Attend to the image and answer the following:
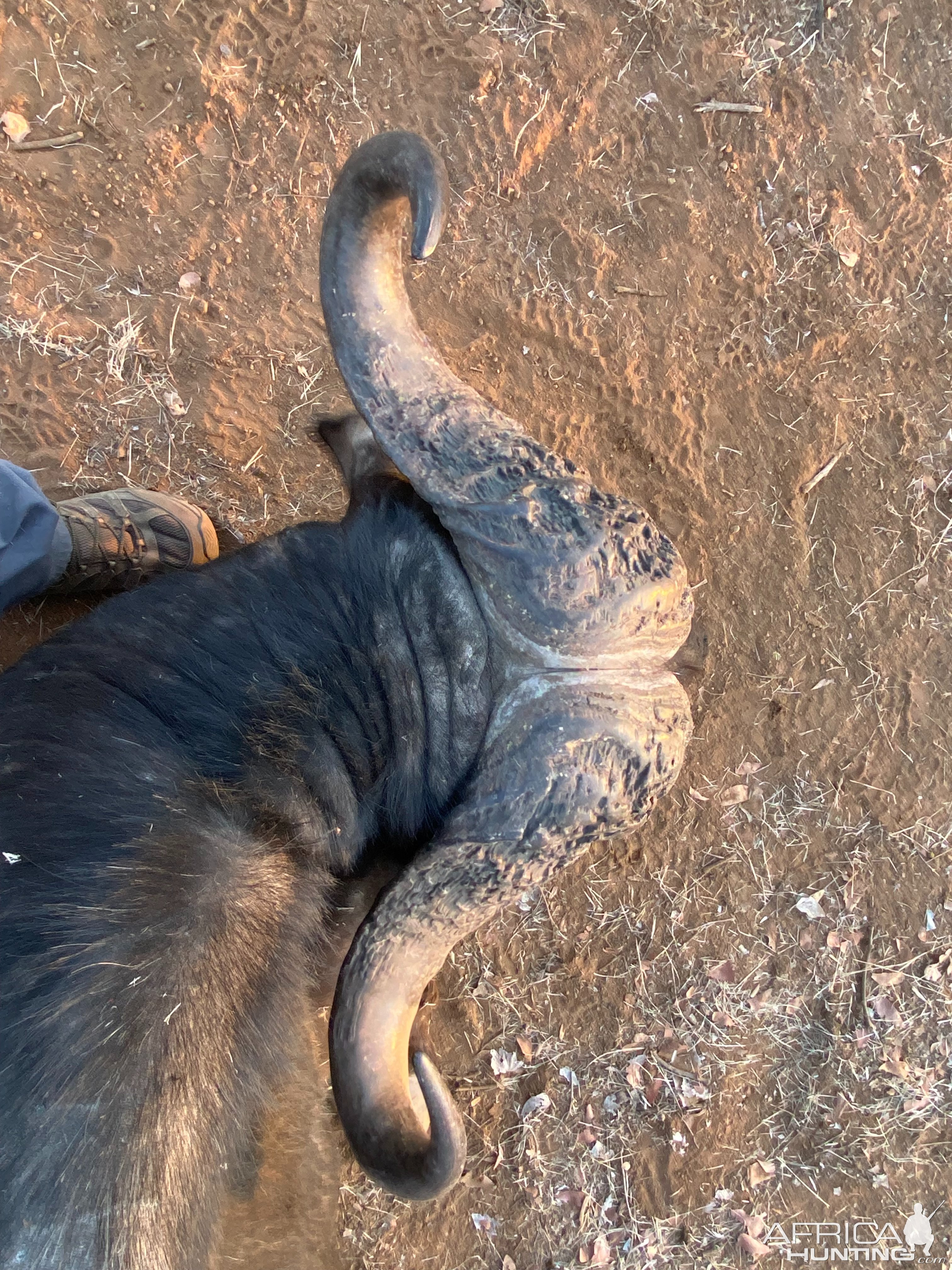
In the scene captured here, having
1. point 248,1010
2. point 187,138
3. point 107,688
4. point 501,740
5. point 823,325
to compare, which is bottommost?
point 823,325

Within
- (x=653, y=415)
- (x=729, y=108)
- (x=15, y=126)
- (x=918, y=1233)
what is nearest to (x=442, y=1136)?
(x=653, y=415)

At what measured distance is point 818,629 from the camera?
171 inches

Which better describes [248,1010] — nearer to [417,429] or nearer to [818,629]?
[417,429]

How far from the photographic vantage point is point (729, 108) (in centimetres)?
424

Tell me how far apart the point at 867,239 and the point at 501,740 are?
3951 mm

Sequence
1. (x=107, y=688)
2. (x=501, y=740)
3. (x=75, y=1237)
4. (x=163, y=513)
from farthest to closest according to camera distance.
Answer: (x=163, y=513) < (x=107, y=688) < (x=501, y=740) < (x=75, y=1237)

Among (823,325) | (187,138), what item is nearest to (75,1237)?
(187,138)

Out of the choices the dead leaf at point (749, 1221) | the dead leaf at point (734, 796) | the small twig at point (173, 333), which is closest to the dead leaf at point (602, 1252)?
the dead leaf at point (749, 1221)

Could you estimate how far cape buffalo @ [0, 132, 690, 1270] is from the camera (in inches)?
74.7

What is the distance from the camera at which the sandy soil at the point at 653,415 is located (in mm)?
3994

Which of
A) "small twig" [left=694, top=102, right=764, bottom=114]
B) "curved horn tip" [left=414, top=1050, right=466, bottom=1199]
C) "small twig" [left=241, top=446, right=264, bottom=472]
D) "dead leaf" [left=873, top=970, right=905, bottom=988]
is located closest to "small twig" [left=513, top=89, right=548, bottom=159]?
"small twig" [left=694, top=102, right=764, bottom=114]

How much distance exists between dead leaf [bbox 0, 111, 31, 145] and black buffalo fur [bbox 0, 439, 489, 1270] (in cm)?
294

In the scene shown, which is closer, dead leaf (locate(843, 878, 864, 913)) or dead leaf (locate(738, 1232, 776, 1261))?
dead leaf (locate(738, 1232, 776, 1261))

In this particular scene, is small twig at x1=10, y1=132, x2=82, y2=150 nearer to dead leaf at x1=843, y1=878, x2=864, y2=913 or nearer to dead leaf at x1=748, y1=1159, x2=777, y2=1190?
dead leaf at x1=843, y1=878, x2=864, y2=913
